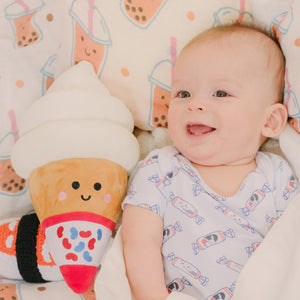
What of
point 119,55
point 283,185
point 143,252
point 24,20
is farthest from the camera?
point 24,20

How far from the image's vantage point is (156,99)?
1335 millimetres

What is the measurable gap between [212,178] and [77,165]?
14.7 inches

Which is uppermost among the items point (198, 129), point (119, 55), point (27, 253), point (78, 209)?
point (119, 55)

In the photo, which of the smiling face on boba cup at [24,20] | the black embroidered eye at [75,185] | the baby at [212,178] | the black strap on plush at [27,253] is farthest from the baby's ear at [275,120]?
the smiling face on boba cup at [24,20]

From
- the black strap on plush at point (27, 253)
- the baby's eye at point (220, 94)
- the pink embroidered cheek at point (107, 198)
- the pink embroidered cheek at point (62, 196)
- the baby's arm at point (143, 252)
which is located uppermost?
the baby's eye at point (220, 94)

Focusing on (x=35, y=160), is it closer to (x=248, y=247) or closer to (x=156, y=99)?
(x=156, y=99)

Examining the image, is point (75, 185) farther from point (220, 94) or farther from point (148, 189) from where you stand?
point (220, 94)

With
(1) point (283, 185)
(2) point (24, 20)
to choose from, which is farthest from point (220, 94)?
(2) point (24, 20)

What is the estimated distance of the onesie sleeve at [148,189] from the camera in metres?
1.10

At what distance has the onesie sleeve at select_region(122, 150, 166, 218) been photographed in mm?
1098

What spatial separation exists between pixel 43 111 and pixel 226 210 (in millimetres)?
582

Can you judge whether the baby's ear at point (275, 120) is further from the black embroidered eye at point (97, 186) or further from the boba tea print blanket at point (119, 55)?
the black embroidered eye at point (97, 186)

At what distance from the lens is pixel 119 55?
131 cm

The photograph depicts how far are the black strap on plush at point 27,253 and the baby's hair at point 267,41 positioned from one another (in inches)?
27.1
